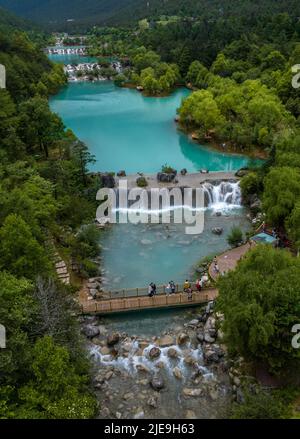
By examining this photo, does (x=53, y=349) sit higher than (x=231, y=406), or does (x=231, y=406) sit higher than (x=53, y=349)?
A: (x=53, y=349)

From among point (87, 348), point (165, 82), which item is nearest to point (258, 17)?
point (165, 82)

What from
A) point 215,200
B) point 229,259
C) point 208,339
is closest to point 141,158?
point 215,200

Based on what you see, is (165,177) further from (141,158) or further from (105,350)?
(105,350)

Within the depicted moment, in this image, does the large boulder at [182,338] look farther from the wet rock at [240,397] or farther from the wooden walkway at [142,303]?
the wet rock at [240,397]

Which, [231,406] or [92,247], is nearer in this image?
[231,406]

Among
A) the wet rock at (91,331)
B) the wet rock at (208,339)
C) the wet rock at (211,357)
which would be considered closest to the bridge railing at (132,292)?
the wet rock at (91,331)

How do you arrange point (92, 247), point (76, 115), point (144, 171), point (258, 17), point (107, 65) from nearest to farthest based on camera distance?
point (92, 247)
point (144, 171)
point (76, 115)
point (258, 17)
point (107, 65)
